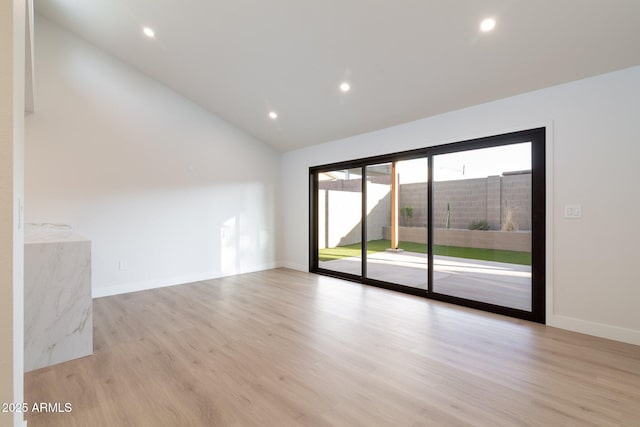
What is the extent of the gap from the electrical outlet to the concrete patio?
→ 2.36ft

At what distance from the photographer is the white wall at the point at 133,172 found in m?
3.82

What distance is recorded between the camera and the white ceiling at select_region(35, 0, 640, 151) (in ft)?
8.01

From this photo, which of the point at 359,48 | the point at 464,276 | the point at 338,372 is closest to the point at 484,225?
the point at 464,276

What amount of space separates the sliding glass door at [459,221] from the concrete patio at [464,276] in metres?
0.01

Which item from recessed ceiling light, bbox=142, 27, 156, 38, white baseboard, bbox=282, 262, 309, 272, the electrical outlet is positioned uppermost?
recessed ceiling light, bbox=142, 27, 156, 38

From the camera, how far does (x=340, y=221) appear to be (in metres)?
7.11

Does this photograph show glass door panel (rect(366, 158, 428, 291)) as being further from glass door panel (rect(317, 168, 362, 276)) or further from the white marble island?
the white marble island

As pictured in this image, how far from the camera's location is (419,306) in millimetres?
3686

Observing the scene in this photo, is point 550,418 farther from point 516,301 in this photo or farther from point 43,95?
point 43,95

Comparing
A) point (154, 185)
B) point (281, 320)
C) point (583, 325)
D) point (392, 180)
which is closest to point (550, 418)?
point (583, 325)

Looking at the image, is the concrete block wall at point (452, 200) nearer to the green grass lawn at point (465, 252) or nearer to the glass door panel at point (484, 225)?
the glass door panel at point (484, 225)

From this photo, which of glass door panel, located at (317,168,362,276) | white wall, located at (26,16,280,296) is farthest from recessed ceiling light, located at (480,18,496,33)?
white wall, located at (26,16,280,296)

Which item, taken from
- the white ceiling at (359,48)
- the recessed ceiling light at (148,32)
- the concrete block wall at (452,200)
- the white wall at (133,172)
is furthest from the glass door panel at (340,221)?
the recessed ceiling light at (148,32)

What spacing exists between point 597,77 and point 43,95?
620cm
